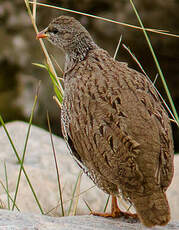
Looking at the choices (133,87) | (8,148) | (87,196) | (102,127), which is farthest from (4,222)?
(8,148)

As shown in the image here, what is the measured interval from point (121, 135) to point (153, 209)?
52 cm

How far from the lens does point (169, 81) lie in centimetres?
919

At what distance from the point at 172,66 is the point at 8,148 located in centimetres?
372

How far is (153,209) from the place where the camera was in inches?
130

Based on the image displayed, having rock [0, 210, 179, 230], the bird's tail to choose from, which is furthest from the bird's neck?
the bird's tail

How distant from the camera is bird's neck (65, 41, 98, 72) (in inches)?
172

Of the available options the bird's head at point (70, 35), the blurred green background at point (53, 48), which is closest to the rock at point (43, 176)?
the bird's head at point (70, 35)

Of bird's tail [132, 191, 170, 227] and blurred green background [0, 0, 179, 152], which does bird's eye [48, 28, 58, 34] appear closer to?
bird's tail [132, 191, 170, 227]

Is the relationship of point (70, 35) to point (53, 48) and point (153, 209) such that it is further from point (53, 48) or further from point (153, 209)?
point (53, 48)

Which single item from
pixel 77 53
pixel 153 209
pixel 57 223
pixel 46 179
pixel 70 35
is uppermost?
pixel 70 35

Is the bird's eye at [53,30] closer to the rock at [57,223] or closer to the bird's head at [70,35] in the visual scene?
the bird's head at [70,35]

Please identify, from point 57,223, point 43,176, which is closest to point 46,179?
point 43,176

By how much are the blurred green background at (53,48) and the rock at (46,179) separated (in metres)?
2.51

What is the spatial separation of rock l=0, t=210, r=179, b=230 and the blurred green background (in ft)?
17.4
